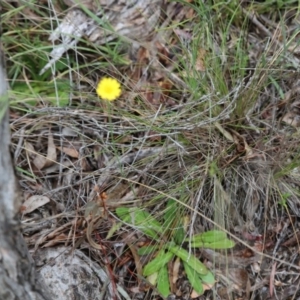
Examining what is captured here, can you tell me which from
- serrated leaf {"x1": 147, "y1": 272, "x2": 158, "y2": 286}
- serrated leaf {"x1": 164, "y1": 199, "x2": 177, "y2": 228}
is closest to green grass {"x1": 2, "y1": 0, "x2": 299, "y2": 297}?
serrated leaf {"x1": 164, "y1": 199, "x2": 177, "y2": 228}

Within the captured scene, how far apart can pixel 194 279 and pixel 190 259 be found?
62mm

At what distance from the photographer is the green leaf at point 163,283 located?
1696 mm

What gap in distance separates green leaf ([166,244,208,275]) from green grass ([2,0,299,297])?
0.03 meters

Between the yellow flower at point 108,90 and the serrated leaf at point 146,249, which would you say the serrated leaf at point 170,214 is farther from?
the yellow flower at point 108,90

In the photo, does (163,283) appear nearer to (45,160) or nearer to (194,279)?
(194,279)

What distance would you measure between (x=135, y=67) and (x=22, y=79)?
41cm

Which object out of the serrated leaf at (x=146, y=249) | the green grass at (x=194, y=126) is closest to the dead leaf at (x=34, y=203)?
the green grass at (x=194, y=126)

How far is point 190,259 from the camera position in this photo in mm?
1728

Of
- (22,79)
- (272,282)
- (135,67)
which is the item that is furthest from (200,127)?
(22,79)

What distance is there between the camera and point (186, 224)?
1.74 m

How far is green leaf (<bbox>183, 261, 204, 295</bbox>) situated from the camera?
170 cm

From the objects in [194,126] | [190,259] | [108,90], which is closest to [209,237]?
[190,259]

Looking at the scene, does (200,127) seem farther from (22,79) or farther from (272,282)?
(22,79)

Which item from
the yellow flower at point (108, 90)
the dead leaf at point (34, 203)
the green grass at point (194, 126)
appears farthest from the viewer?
the dead leaf at point (34, 203)
